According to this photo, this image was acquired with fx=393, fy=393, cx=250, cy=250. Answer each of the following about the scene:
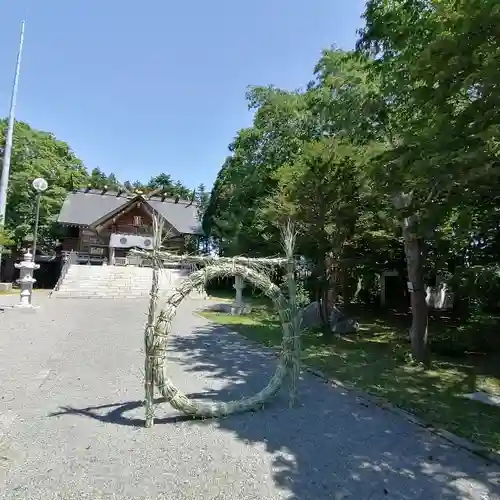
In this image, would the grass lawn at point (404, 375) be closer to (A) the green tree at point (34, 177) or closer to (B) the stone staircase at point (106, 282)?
(B) the stone staircase at point (106, 282)

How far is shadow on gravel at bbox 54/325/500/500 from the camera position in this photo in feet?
11.2

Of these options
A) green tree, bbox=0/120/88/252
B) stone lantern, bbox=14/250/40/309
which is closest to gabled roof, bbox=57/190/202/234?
green tree, bbox=0/120/88/252

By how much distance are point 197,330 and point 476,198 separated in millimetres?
7923

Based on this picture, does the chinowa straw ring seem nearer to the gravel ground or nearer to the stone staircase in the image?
the gravel ground

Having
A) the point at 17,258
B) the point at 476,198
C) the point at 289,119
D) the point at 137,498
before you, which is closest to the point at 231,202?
the point at 289,119

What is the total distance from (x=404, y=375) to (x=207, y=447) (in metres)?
4.74

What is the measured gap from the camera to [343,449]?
163 inches

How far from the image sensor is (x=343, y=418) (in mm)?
5062

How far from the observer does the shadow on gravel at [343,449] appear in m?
3.43

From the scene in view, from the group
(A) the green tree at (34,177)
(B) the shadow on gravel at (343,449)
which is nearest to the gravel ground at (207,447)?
(B) the shadow on gravel at (343,449)

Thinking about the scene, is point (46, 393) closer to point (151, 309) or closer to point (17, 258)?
point (151, 309)

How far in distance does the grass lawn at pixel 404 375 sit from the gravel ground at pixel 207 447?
24.3 inches

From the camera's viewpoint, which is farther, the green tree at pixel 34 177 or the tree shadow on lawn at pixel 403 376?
the green tree at pixel 34 177

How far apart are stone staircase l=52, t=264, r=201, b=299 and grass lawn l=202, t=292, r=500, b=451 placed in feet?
31.8
